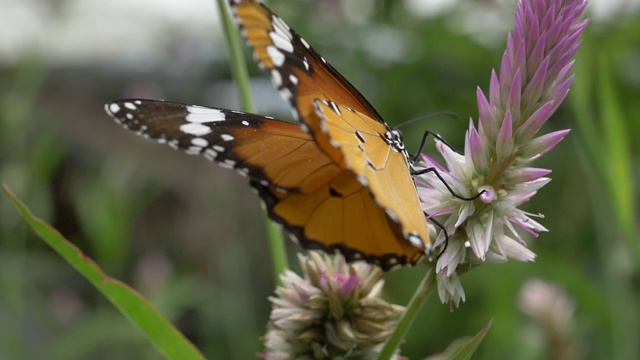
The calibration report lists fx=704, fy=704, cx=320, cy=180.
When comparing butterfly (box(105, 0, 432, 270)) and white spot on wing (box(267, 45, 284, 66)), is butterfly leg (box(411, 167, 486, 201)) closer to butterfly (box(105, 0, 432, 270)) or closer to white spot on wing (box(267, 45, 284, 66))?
butterfly (box(105, 0, 432, 270))

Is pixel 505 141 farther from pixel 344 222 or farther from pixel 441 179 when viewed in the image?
pixel 344 222

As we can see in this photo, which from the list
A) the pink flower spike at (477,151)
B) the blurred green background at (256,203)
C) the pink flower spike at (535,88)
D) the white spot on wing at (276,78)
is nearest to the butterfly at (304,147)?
the white spot on wing at (276,78)

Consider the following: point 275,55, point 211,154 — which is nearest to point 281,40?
point 275,55

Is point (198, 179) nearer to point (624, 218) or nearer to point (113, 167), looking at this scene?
point (113, 167)

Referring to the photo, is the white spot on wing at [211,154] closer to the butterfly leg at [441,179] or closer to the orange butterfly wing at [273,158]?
the orange butterfly wing at [273,158]

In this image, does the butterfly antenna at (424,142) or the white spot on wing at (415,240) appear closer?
the white spot on wing at (415,240)

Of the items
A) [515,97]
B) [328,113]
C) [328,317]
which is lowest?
[328,317]
